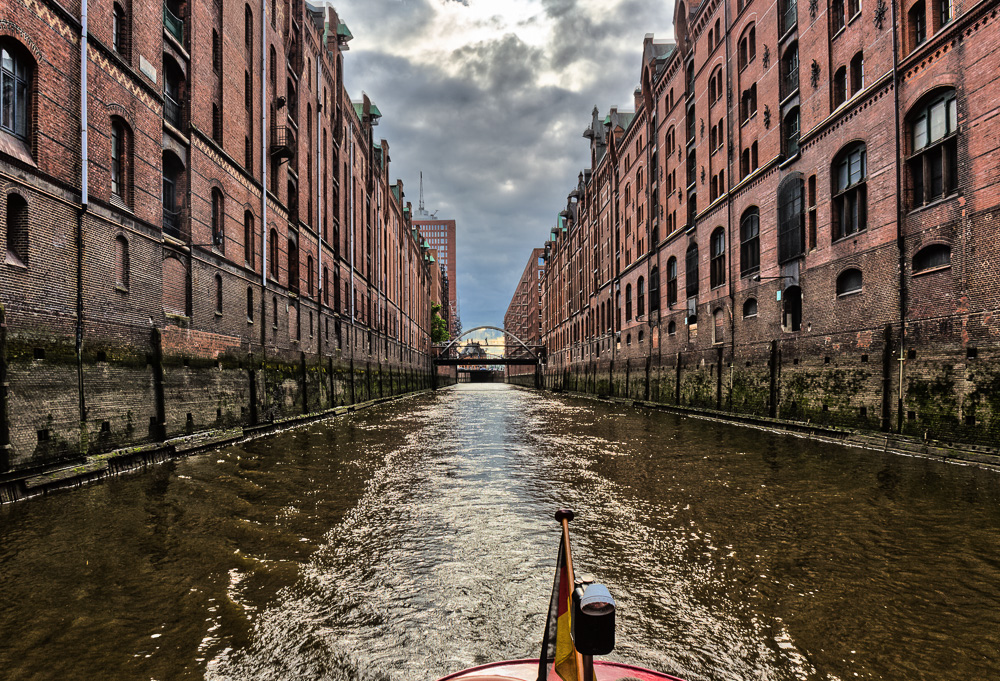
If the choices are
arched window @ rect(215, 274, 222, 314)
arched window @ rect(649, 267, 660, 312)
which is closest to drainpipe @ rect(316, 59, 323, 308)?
arched window @ rect(215, 274, 222, 314)

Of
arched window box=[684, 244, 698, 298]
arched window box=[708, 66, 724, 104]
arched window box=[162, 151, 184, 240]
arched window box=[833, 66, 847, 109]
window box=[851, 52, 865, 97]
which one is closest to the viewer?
arched window box=[162, 151, 184, 240]

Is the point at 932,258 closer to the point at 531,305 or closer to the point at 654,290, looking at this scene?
the point at 654,290

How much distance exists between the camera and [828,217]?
53.5ft

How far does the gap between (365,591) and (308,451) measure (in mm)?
8474

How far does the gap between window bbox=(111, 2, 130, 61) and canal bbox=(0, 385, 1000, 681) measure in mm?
10439

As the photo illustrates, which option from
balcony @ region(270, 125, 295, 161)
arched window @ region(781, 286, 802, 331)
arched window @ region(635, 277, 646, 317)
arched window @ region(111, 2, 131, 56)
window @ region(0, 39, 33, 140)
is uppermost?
balcony @ region(270, 125, 295, 161)

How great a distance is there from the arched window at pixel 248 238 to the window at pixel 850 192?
20080mm

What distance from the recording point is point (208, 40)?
1717 centimetres

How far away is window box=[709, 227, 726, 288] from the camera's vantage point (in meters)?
24.2

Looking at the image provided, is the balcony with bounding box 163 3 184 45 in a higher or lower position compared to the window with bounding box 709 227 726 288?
higher

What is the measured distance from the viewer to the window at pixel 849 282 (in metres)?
14.8

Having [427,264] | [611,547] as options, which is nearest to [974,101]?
[611,547]

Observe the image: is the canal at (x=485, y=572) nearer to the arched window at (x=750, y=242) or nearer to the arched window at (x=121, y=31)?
the arched window at (x=121, y=31)

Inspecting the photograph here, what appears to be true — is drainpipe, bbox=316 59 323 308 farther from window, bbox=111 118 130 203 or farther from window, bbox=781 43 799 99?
window, bbox=781 43 799 99
